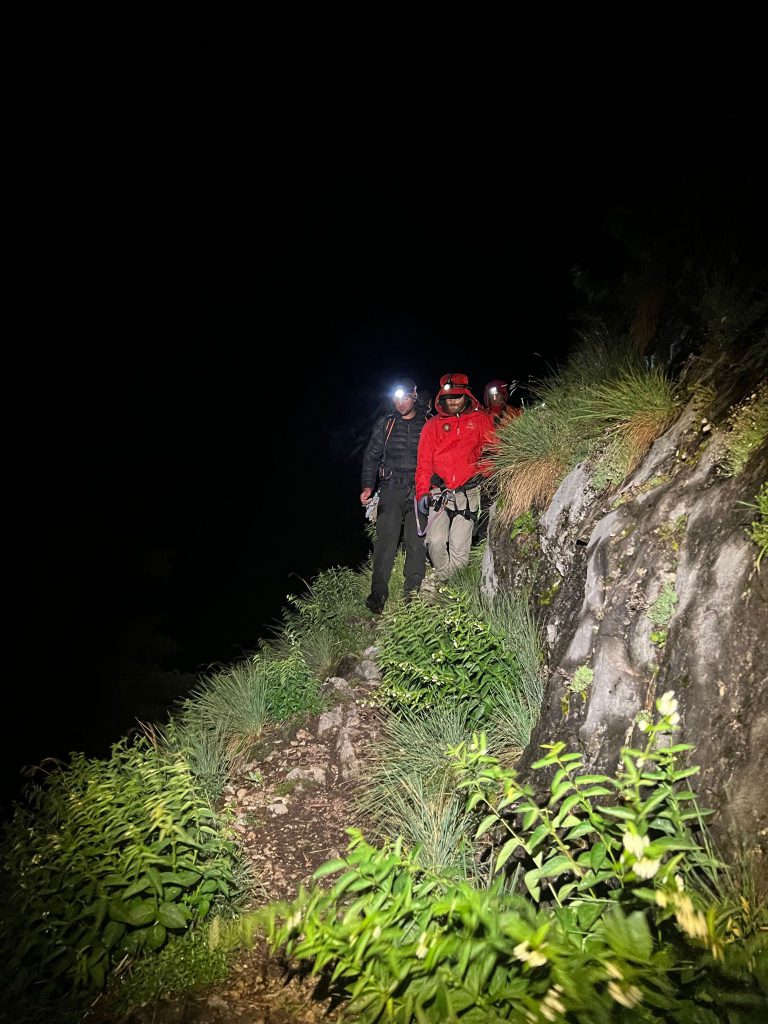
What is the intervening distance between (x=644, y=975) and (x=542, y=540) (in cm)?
392

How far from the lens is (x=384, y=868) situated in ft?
5.64

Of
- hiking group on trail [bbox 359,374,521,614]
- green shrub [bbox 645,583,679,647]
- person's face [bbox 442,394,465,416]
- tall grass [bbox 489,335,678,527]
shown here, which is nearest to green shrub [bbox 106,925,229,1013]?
green shrub [bbox 645,583,679,647]

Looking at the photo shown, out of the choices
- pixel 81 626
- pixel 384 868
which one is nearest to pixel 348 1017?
pixel 384 868

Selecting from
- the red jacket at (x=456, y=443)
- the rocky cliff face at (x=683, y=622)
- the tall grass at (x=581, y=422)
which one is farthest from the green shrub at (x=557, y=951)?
the red jacket at (x=456, y=443)

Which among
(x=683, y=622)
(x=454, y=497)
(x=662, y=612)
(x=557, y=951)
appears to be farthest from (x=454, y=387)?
(x=557, y=951)

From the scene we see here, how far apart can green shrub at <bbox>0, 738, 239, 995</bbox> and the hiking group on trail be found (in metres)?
4.08

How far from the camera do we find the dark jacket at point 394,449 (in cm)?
711

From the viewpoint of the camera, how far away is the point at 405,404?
7102 millimetres

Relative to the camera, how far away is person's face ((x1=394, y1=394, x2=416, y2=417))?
7068 millimetres

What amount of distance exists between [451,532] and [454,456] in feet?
3.25

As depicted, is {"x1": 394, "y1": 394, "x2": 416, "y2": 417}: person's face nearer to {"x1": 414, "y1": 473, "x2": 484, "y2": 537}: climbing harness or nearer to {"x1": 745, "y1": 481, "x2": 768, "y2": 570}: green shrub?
{"x1": 414, "y1": 473, "x2": 484, "y2": 537}: climbing harness

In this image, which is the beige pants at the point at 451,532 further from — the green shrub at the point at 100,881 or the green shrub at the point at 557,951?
the green shrub at the point at 557,951

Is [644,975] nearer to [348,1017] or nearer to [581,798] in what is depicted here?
[581,798]

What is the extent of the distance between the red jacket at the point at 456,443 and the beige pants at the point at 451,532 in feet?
0.68
